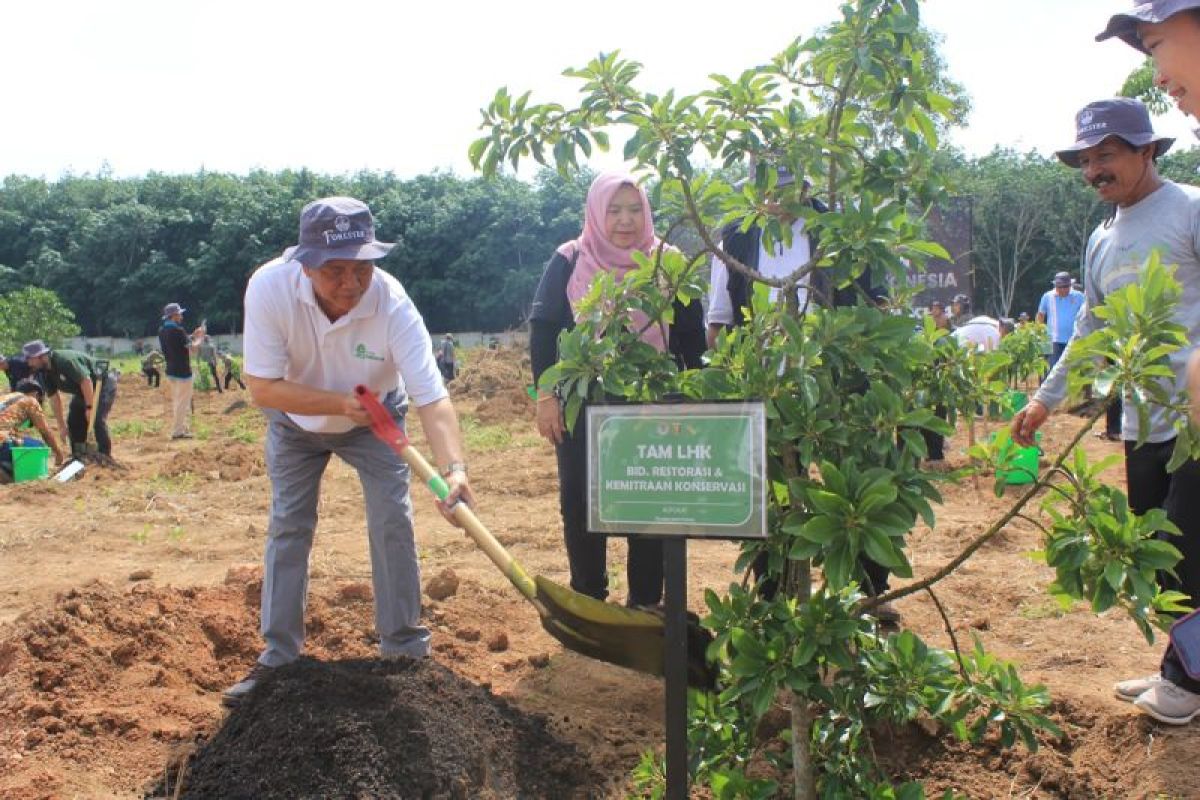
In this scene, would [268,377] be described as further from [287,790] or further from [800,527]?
[800,527]

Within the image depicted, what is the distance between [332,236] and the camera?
2.85 m

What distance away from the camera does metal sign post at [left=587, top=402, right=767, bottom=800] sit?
1875 millimetres

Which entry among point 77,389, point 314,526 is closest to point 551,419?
point 314,526

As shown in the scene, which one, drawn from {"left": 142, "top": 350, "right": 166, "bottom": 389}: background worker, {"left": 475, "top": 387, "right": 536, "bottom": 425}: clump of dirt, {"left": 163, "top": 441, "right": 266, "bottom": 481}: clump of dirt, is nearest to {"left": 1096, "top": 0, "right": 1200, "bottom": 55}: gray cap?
{"left": 163, "top": 441, "right": 266, "bottom": 481}: clump of dirt

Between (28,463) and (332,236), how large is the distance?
756 cm

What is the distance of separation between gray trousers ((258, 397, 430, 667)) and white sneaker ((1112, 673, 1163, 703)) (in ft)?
7.21

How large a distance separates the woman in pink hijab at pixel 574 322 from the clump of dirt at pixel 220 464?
6.54 m

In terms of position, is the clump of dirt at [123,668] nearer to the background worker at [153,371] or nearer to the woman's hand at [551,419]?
the woman's hand at [551,419]

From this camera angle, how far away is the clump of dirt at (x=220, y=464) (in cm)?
928

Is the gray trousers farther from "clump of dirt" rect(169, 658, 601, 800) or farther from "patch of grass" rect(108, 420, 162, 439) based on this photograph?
"patch of grass" rect(108, 420, 162, 439)

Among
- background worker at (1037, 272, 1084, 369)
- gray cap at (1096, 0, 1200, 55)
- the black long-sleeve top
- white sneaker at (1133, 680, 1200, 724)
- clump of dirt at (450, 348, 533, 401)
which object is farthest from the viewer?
clump of dirt at (450, 348, 533, 401)

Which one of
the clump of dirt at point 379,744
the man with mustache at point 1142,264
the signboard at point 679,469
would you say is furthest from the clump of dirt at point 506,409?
the signboard at point 679,469

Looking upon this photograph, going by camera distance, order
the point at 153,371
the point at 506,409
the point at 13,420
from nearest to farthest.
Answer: the point at 13,420, the point at 506,409, the point at 153,371

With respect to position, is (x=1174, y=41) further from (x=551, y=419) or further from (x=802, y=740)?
(x=551, y=419)
